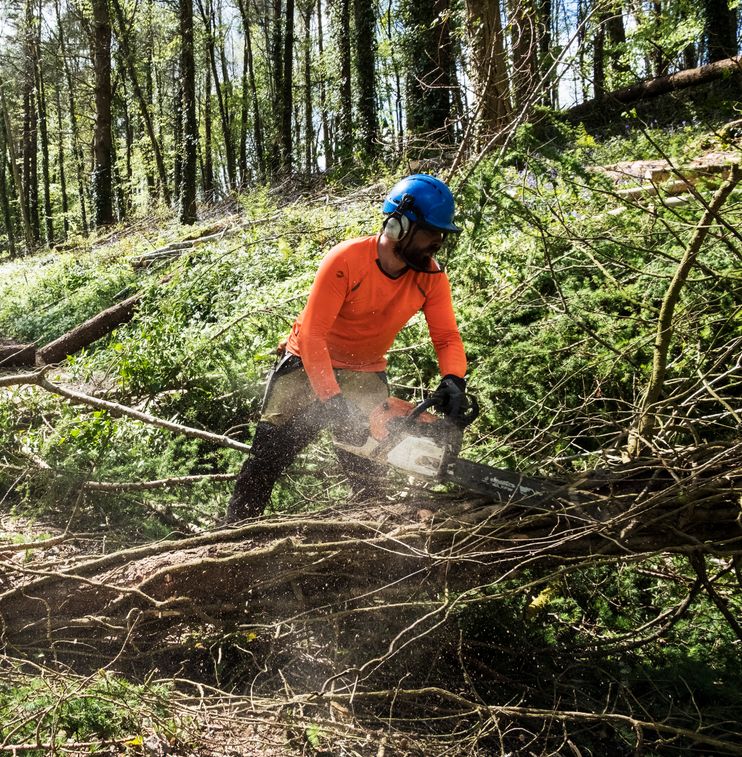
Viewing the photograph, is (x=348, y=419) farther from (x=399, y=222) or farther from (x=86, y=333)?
(x=86, y=333)

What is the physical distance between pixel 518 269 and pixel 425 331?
0.89 metres

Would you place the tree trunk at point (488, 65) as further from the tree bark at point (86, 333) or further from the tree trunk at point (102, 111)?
the tree trunk at point (102, 111)

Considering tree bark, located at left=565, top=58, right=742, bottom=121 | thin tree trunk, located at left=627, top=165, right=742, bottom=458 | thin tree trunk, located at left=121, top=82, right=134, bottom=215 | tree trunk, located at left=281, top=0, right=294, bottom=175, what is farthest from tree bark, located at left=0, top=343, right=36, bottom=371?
thin tree trunk, located at left=121, top=82, right=134, bottom=215

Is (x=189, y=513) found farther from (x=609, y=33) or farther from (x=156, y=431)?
(x=609, y=33)

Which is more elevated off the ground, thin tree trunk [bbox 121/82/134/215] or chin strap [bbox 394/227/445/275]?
thin tree trunk [bbox 121/82/134/215]

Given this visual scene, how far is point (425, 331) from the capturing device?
5297mm

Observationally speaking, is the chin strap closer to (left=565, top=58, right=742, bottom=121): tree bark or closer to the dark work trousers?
the dark work trousers

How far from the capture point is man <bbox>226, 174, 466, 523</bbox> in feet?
9.88

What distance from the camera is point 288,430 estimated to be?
349 cm

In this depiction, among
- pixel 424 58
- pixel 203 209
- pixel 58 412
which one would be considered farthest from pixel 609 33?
pixel 58 412

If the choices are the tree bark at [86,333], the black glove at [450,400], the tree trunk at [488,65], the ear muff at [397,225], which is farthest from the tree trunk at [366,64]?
the black glove at [450,400]

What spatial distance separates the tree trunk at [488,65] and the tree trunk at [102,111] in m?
13.3

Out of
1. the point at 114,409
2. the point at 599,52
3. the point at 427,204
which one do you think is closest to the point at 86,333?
the point at 114,409

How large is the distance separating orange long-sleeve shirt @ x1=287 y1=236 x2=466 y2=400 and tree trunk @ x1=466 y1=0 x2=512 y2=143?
308cm
